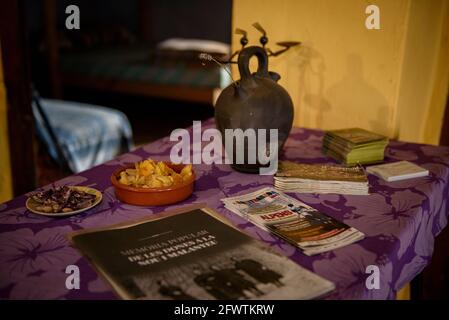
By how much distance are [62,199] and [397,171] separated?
0.86m

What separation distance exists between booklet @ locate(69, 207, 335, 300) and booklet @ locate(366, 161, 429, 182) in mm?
502

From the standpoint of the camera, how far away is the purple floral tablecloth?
0.80 metres

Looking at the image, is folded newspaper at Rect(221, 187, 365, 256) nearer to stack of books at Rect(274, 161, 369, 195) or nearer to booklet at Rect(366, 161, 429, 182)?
stack of books at Rect(274, 161, 369, 195)

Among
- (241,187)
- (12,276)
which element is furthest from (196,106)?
(12,276)

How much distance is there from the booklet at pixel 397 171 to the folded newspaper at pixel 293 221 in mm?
296

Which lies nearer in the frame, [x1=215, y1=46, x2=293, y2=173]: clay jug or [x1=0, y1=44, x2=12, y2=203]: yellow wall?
[x1=215, y1=46, x2=293, y2=173]: clay jug

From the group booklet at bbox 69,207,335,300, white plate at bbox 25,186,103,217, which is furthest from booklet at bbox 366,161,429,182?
white plate at bbox 25,186,103,217

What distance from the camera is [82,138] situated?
2.98 metres

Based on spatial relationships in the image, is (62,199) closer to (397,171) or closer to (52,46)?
(397,171)

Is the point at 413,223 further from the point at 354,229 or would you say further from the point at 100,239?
the point at 100,239

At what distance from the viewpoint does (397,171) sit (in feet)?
4.24
